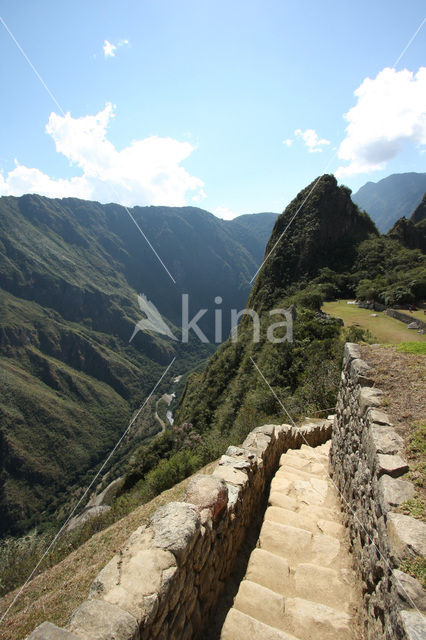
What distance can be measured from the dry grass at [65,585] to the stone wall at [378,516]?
3569 millimetres

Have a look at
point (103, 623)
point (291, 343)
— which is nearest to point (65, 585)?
point (103, 623)

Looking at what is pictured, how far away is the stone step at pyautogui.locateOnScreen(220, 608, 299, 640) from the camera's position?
108 inches

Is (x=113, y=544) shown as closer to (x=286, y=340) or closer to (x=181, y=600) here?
(x=181, y=600)

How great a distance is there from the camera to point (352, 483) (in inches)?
176

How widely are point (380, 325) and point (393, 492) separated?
21.1 m

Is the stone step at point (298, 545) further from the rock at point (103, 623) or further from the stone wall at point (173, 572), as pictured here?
the rock at point (103, 623)

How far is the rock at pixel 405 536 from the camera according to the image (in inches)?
92.1

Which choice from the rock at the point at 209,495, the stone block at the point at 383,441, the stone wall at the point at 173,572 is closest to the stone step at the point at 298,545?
the stone wall at the point at 173,572

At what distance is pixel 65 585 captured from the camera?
195 inches

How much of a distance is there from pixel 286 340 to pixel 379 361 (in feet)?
62.1

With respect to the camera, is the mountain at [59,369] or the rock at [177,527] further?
the mountain at [59,369]

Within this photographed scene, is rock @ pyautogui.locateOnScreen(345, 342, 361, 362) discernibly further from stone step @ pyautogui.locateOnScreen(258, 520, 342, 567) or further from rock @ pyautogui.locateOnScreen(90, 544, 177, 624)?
rock @ pyautogui.locateOnScreen(90, 544, 177, 624)

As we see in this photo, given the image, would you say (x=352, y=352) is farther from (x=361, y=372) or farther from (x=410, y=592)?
(x=410, y=592)

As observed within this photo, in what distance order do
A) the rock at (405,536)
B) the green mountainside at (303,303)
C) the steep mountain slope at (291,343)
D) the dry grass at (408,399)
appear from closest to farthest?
the rock at (405,536)
the dry grass at (408,399)
the steep mountain slope at (291,343)
the green mountainside at (303,303)
